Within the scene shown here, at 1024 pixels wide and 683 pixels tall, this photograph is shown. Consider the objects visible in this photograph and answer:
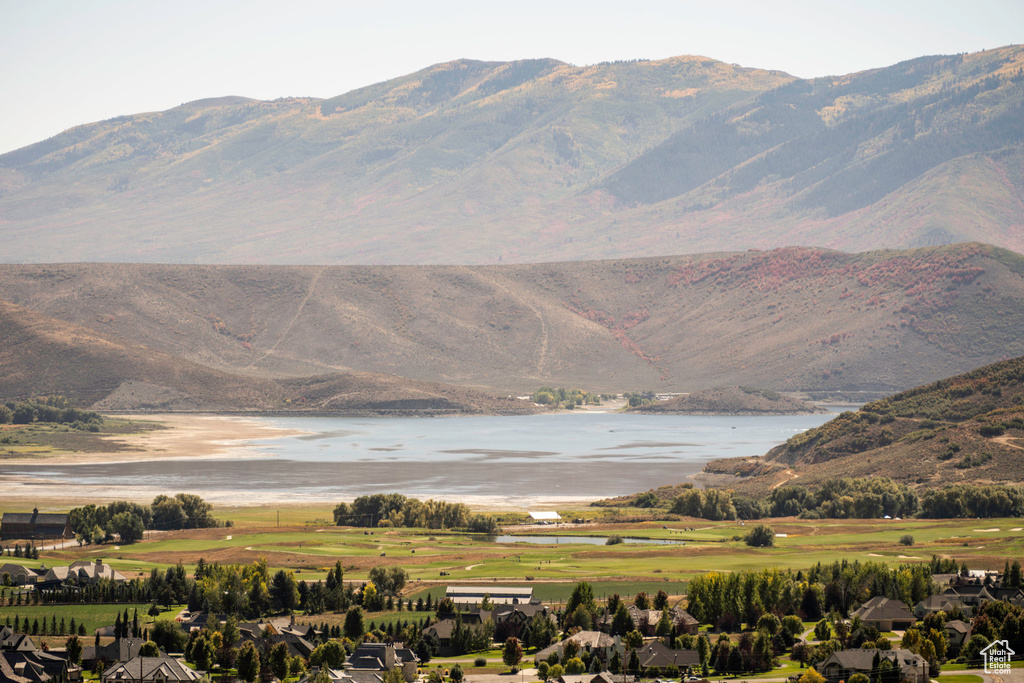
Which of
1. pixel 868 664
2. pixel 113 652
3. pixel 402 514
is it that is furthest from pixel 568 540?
pixel 113 652

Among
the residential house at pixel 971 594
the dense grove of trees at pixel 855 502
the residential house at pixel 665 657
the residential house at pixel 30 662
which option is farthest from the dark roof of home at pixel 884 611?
the dense grove of trees at pixel 855 502

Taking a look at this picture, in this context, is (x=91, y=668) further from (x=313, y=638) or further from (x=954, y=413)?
(x=954, y=413)

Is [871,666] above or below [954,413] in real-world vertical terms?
below

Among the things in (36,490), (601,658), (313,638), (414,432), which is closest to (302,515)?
(36,490)

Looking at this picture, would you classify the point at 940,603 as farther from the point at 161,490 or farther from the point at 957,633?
the point at 161,490

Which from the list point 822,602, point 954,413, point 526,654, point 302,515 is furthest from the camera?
point 954,413

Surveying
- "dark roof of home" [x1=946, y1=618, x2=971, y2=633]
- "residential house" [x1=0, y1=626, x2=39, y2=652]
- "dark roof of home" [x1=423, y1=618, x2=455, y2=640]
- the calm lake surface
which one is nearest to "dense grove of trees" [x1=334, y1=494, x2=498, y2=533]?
the calm lake surface
